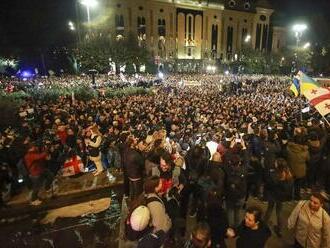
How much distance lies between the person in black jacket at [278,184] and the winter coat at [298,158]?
1.21 metres

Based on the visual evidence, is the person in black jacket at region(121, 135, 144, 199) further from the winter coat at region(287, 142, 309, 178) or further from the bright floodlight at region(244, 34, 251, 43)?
the bright floodlight at region(244, 34, 251, 43)

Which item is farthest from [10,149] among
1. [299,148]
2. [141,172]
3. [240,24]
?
[240,24]

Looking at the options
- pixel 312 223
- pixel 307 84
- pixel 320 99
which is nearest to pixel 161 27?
pixel 307 84

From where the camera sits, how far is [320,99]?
8719 millimetres

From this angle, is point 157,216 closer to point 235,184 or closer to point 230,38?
point 235,184

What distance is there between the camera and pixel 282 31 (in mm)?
81250

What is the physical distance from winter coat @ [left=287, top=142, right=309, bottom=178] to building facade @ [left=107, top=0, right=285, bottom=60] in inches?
2009

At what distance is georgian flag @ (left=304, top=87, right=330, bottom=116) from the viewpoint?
8.52 metres

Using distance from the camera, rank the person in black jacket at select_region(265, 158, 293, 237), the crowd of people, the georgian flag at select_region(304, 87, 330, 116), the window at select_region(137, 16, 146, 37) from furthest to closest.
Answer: the window at select_region(137, 16, 146, 37), the georgian flag at select_region(304, 87, 330, 116), the person in black jacket at select_region(265, 158, 293, 237), the crowd of people

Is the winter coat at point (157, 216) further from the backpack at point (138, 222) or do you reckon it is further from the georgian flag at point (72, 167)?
the georgian flag at point (72, 167)

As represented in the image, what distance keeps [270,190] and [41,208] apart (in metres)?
5.08

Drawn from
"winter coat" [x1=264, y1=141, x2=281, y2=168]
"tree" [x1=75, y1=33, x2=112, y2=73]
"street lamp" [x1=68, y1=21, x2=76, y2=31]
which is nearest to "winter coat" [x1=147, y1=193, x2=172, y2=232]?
"winter coat" [x1=264, y1=141, x2=281, y2=168]

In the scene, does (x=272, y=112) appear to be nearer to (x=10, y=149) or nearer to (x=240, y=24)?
(x=10, y=149)

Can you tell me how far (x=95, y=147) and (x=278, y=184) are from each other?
4861 millimetres
